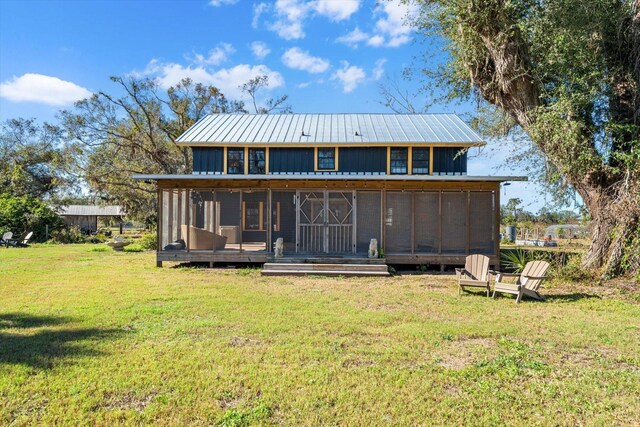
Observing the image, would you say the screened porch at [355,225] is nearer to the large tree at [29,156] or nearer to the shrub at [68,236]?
the shrub at [68,236]

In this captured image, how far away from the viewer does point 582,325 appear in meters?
6.24

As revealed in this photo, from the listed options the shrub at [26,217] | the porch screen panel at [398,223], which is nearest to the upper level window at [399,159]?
the porch screen panel at [398,223]

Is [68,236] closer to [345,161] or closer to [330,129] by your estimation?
[330,129]

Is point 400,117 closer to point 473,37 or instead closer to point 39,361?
point 473,37

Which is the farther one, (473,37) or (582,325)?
(473,37)

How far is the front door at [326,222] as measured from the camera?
13258 millimetres

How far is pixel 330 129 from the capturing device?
17.0 metres

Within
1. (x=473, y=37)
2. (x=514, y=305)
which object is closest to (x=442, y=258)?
(x=514, y=305)

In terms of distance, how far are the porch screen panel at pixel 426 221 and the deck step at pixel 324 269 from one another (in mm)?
1934

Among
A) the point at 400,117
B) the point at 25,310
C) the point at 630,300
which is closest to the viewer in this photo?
the point at 25,310

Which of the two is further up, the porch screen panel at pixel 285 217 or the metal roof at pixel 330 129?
the metal roof at pixel 330 129

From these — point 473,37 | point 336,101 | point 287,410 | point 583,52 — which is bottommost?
point 287,410

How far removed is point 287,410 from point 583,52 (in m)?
11.7

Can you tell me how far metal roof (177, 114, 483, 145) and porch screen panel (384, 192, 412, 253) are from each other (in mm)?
3426
